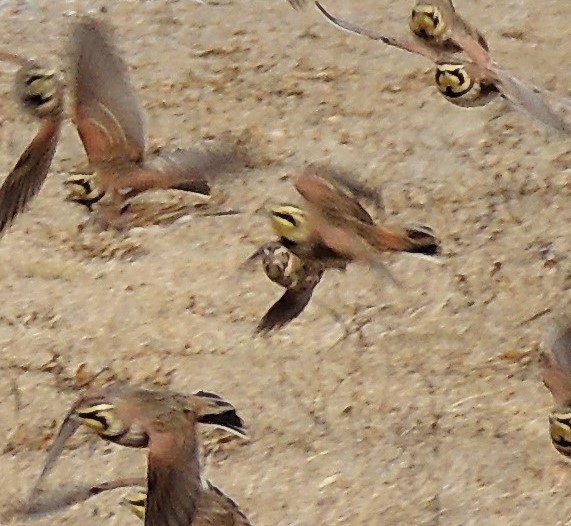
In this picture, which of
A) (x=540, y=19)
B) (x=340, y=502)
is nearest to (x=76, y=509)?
(x=340, y=502)

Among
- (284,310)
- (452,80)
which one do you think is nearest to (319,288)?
(284,310)

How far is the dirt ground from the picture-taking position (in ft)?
4.93

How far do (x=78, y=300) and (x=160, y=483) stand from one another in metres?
0.50

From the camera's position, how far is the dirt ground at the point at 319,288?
1.50 metres

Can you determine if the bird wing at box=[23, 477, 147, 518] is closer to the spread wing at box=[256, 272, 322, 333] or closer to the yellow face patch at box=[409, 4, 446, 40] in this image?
the spread wing at box=[256, 272, 322, 333]

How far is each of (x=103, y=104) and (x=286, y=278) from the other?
341 millimetres

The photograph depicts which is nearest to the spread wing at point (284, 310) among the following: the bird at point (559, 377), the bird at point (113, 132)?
the bird at point (113, 132)

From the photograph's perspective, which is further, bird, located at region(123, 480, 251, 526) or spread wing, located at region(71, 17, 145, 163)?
spread wing, located at region(71, 17, 145, 163)

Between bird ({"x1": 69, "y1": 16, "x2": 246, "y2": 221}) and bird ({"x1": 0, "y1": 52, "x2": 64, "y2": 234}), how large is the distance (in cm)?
7

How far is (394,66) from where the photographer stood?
1.77m

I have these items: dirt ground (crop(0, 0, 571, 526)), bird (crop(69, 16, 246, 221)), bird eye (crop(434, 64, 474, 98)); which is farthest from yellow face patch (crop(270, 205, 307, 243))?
bird eye (crop(434, 64, 474, 98))

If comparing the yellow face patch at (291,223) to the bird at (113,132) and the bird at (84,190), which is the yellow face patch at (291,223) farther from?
the bird at (84,190)

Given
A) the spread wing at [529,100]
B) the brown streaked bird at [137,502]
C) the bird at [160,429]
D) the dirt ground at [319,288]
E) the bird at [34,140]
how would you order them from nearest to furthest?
the bird at [160,429] < the brown streaked bird at [137,502] < the bird at [34,140] < the dirt ground at [319,288] < the spread wing at [529,100]

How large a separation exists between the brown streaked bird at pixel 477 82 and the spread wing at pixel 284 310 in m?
0.38
